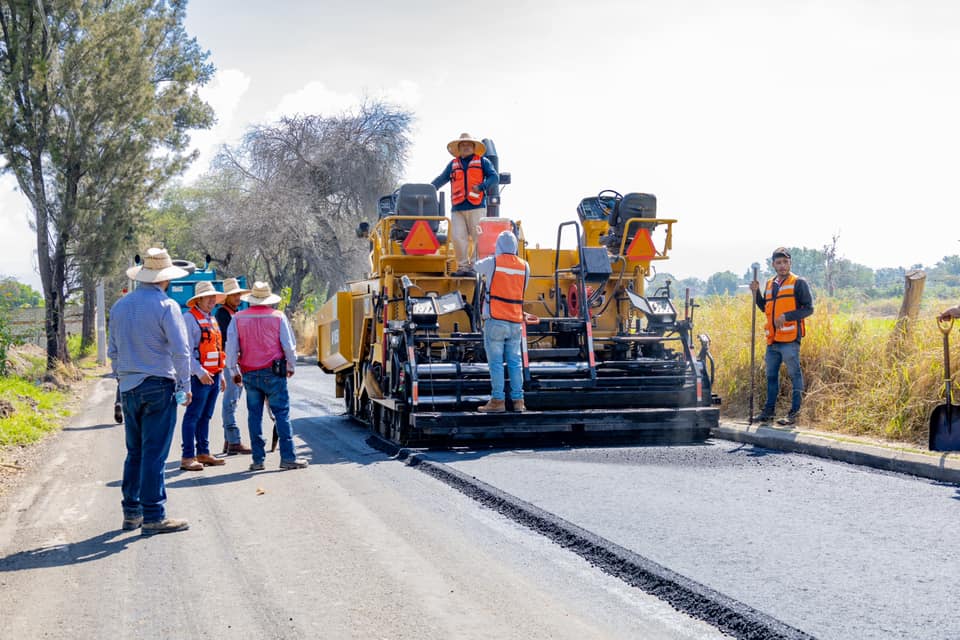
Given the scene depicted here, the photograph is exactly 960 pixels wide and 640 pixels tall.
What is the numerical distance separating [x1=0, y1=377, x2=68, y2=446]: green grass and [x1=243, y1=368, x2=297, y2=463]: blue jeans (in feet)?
11.7

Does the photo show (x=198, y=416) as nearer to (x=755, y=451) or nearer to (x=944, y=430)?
(x=755, y=451)

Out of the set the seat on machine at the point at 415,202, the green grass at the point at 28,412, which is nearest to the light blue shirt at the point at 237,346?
the seat on machine at the point at 415,202

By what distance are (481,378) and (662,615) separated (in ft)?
17.3

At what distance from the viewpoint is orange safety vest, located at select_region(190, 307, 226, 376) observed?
8.27 meters

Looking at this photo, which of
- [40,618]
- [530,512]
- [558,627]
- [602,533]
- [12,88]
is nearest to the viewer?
[558,627]

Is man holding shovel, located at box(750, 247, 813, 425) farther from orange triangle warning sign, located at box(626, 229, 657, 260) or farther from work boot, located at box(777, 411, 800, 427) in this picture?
orange triangle warning sign, located at box(626, 229, 657, 260)

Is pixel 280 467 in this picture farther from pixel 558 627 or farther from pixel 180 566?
pixel 558 627

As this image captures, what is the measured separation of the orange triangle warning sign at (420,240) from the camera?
401 inches

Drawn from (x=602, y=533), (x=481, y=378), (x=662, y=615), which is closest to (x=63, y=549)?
(x=602, y=533)

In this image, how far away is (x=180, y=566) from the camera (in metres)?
4.98

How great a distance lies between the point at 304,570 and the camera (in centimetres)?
479

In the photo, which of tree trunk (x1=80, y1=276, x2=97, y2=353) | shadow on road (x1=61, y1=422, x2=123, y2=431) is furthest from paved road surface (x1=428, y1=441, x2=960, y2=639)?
tree trunk (x1=80, y1=276, x2=97, y2=353)

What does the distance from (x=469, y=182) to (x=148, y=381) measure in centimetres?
533

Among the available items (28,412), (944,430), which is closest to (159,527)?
(944,430)
